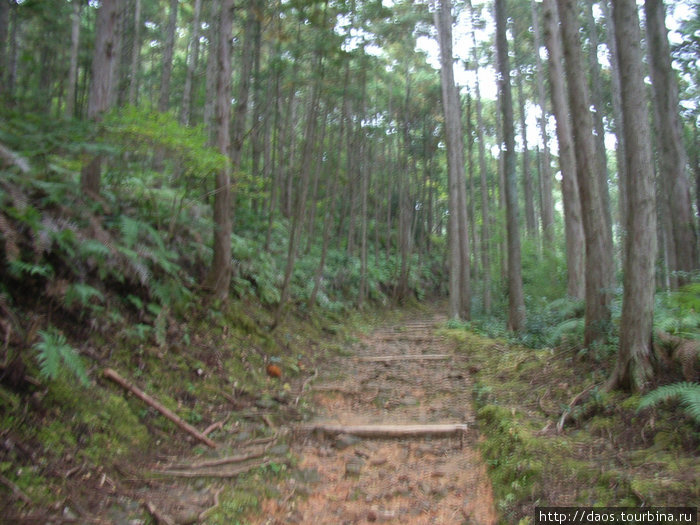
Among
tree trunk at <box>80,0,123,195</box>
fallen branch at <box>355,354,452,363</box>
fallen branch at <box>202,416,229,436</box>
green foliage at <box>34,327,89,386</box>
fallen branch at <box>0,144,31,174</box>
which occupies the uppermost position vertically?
tree trunk at <box>80,0,123,195</box>

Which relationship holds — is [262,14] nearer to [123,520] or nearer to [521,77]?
[123,520]

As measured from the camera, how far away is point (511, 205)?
10.6 m

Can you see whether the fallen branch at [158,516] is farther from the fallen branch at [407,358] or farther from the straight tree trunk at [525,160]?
the straight tree trunk at [525,160]

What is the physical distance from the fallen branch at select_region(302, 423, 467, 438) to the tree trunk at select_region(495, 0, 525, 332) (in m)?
5.45

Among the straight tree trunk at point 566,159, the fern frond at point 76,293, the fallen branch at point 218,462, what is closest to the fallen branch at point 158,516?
the fallen branch at point 218,462

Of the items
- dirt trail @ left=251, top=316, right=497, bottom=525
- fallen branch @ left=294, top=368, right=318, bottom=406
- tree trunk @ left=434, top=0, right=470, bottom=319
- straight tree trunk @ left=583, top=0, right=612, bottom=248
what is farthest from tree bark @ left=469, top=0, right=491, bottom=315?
fallen branch @ left=294, top=368, right=318, bottom=406

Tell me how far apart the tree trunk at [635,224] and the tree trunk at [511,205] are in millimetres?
5575

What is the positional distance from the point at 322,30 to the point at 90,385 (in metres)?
8.67

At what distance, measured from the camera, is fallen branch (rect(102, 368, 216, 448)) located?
459 cm

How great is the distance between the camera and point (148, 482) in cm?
381

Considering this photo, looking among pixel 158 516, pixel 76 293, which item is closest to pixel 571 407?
pixel 158 516

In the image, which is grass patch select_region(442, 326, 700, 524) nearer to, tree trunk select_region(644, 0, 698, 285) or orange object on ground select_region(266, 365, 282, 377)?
orange object on ground select_region(266, 365, 282, 377)

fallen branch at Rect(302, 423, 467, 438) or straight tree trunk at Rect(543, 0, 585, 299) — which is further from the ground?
straight tree trunk at Rect(543, 0, 585, 299)

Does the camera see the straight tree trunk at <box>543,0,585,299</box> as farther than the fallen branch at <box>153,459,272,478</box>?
Yes
